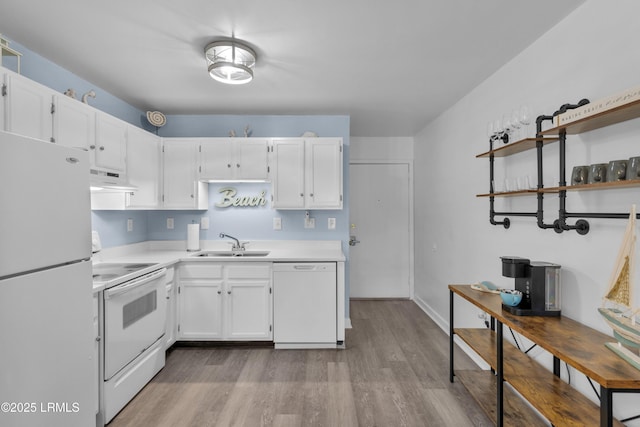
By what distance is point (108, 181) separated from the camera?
2475mm

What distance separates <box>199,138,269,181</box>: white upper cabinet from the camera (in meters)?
3.46

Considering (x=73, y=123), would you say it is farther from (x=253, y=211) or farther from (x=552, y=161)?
(x=552, y=161)

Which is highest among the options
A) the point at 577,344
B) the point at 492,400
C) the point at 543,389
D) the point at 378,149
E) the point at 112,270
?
the point at 378,149

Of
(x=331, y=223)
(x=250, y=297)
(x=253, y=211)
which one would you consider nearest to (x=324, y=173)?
(x=331, y=223)

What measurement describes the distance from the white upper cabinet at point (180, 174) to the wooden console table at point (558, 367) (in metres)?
2.81

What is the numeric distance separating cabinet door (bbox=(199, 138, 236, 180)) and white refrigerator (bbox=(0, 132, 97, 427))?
195cm

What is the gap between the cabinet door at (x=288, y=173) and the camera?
346 cm

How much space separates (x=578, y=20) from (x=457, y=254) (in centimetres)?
208

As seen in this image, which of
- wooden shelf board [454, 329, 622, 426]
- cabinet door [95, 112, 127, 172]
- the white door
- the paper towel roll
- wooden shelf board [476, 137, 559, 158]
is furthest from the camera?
the white door

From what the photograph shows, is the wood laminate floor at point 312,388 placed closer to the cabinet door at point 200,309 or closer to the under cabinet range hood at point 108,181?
the cabinet door at point 200,309

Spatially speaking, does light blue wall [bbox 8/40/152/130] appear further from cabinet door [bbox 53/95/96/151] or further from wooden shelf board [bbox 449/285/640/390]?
wooden shelf board [bbox 449/285/640/390]

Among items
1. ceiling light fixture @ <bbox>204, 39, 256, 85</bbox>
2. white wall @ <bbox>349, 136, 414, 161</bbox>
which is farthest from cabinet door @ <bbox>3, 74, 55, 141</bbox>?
white wall @ <bbox>349, 136, 414, 161</bbox>

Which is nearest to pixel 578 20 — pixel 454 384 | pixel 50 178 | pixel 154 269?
pixel 454 384

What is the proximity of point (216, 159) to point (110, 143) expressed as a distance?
1.04 m
